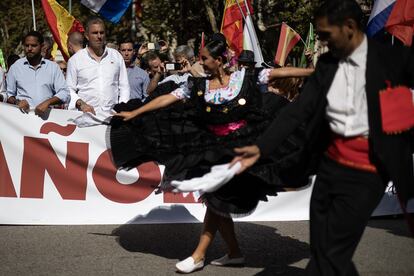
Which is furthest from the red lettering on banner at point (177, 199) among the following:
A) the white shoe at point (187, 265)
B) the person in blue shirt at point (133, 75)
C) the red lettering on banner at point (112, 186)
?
the person in blue shirt at point (133, 75)

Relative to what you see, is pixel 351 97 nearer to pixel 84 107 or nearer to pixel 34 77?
pixel 84 107

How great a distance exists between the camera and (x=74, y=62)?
8797 millimetres

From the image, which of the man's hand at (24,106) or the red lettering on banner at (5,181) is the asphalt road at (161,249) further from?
the man's hand at (24,106)

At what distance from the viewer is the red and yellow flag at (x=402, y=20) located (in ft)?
31.0

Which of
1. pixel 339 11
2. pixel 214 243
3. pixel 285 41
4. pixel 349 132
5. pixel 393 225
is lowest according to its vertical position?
pixel 393 225

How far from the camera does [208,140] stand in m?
6.30

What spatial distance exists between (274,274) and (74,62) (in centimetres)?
370

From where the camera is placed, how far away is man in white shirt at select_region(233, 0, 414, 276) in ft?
14.7

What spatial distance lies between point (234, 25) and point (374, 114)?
8.52 m

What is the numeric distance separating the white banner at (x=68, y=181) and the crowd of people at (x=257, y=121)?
27 centimetres

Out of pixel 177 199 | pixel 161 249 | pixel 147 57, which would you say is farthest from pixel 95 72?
pixel 147 57

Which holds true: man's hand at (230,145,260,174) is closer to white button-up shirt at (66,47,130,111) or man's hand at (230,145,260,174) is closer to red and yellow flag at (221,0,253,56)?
white button-up shirt at (66,47,130,111)

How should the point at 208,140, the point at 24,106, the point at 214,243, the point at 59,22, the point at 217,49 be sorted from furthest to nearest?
the point at 59,22 < the point at 24,106 < the point at 214,243 < the point at 217,49 < the point at 208,140

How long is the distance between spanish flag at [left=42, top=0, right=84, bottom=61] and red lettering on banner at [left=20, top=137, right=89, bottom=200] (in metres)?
3.83
